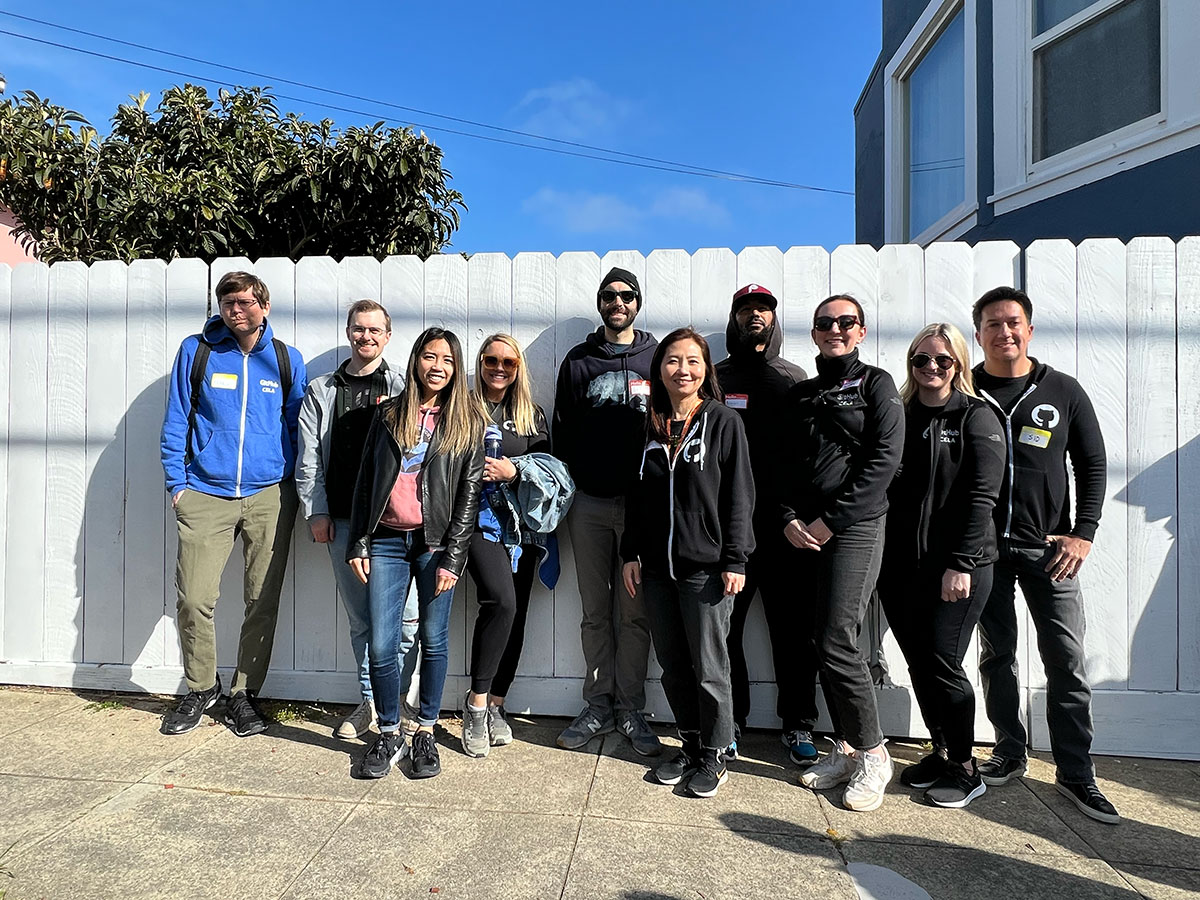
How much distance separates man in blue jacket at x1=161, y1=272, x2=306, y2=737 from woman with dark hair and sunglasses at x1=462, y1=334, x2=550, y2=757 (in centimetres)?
110

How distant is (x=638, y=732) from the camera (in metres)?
3.34

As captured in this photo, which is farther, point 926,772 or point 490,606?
point 490,606

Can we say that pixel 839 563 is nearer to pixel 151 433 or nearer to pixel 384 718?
pixel 384 718

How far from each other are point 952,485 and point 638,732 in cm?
182

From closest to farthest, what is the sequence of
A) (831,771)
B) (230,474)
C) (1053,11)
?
(831,771)
(230,474)
(1053,11)

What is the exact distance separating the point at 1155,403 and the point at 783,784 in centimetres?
254

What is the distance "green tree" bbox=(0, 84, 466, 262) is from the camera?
5672 mm

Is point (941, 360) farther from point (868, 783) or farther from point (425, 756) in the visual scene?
point (425, 756)

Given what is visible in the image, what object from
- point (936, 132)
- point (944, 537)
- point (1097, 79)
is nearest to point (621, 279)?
point (944, 537)

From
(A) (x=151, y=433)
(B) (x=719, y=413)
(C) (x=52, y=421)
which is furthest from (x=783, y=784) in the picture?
(C) (x=52, y=421)

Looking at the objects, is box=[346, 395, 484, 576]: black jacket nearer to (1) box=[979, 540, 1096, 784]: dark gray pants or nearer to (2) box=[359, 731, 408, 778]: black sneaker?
(2) box=[359, 731, 408, 778]: black sneaker

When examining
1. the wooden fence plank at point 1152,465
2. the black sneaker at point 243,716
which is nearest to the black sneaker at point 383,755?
the black sneaker at point 243,716

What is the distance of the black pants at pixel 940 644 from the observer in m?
2.80

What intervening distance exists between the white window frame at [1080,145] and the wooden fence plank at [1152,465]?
1593 mm
